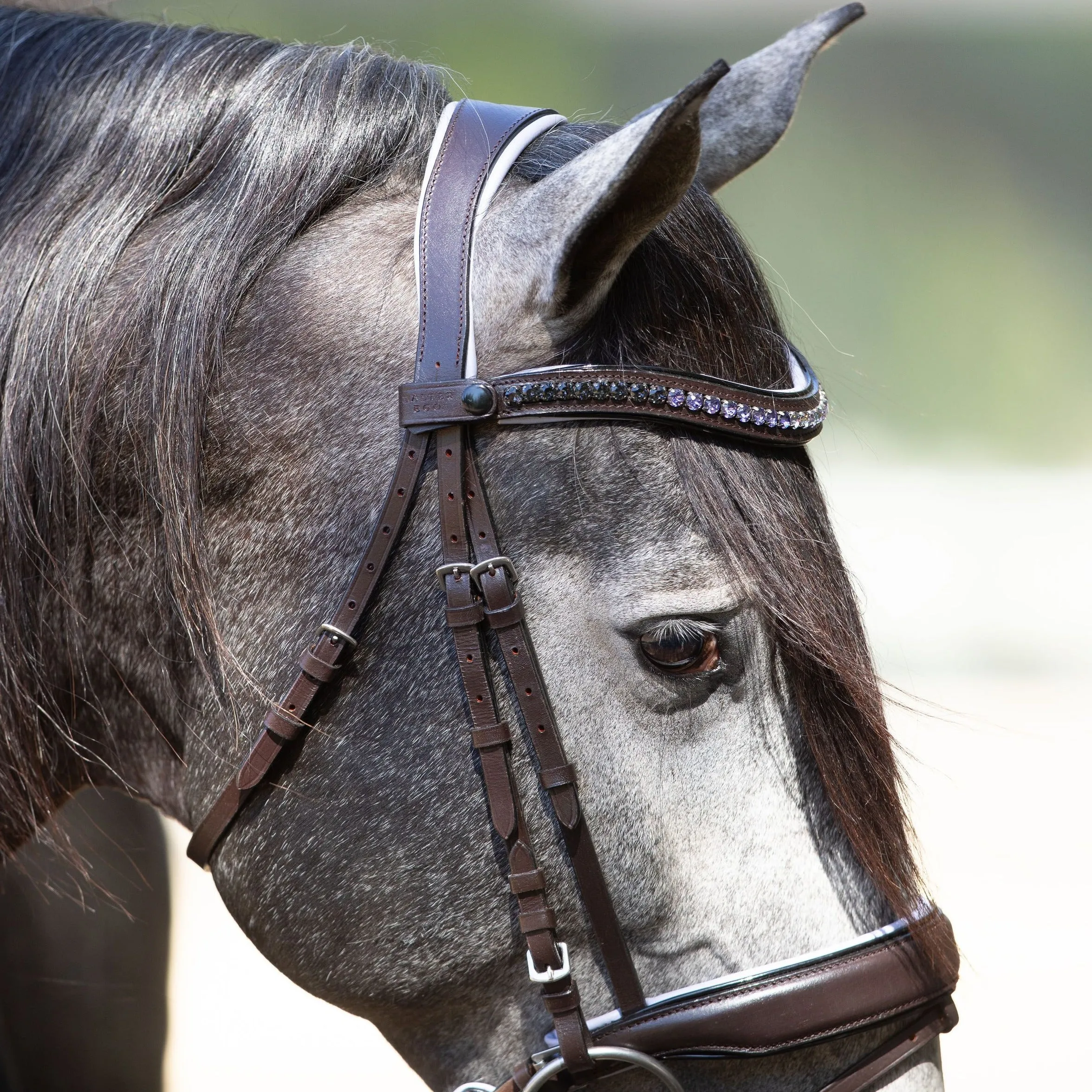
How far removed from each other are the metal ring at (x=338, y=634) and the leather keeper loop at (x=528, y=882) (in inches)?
10.3

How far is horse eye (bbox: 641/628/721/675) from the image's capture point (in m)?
0.89

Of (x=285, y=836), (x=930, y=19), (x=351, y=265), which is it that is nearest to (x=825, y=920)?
(x=285, y=836)

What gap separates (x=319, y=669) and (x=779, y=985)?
1.70 ft

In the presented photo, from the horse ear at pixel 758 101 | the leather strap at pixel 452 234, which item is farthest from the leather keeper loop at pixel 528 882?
the horse ear at pixel 758 101

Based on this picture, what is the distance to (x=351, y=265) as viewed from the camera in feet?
3.17

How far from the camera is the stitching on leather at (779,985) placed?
89 cm

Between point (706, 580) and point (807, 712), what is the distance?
0.54ft

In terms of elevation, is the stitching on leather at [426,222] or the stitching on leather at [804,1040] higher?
the stitching on leather at [426,222]

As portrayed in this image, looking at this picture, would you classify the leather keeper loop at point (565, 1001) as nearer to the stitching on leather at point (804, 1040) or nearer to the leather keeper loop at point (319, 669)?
the stitching on leather at point (804, 1040)

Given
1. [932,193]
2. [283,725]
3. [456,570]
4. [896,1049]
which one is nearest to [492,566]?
[456,570]

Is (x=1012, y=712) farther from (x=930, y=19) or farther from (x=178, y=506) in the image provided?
(x=178, y=506)

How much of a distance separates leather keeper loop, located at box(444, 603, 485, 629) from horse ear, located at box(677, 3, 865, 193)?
55cm

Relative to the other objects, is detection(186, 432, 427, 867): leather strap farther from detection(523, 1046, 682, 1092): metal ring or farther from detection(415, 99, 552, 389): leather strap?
detection(523, 1046, 682, 1092): metal ring

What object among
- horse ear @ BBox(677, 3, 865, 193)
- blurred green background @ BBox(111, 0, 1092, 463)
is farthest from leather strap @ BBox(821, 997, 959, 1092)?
blurred green background @ BBox(111, 0, 1092, 463)
